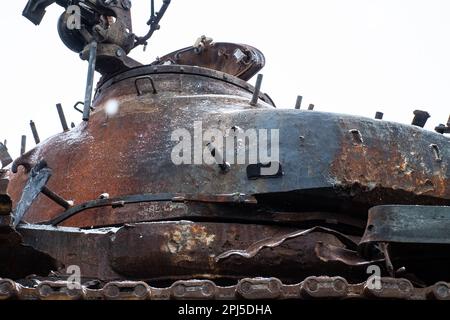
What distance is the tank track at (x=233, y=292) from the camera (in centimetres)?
442

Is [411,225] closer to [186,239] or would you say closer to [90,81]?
[186,239]

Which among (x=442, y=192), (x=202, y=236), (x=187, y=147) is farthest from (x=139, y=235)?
(x=442, y=192)

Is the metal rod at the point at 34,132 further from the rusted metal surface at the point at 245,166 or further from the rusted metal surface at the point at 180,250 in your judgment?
the rusted metal surface at the point at 180,250

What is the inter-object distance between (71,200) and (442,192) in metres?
2.65

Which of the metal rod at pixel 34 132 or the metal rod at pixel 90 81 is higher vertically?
the metal rod at pixel 90 81

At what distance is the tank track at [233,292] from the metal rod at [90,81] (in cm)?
287

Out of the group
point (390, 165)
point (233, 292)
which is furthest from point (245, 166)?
point (233, 292)

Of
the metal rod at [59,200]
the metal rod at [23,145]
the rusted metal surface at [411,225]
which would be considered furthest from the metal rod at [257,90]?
the rusted metal surface at [411,225]

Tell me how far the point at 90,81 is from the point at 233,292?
11.0 feet

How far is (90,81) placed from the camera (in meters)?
7.36

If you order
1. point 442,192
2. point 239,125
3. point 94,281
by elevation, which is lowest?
point 94,281

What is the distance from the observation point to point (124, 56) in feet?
25.8

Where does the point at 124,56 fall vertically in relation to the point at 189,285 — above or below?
above
